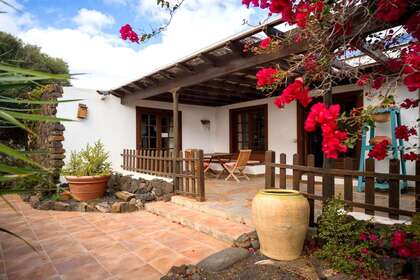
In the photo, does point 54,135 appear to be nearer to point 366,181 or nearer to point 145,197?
point 145,197

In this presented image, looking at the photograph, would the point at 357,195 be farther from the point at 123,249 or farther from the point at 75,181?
the point at 75,181

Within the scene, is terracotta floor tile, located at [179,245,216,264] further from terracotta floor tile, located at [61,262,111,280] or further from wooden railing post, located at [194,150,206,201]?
wooden railing post, located at [194,150,206,201]

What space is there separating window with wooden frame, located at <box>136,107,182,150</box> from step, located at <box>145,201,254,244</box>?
2.88 m

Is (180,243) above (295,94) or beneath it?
beneath

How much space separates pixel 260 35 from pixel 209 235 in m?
2.56

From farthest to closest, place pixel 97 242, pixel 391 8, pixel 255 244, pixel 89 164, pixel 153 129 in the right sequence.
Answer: pixel 153 129 < pixel 89 164 < pixel 97 242 < pixel 255 244 < pixel 391 8

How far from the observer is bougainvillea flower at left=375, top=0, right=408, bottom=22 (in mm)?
1591

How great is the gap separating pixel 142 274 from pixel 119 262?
367mm

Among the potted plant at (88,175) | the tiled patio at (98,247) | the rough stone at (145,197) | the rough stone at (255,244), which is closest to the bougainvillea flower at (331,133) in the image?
the rough stone at (255,244)

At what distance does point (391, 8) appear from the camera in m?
1.66

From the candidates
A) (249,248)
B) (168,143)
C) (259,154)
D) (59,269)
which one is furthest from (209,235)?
(168,143)

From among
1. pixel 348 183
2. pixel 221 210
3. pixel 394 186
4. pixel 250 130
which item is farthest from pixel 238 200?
pixel 250 130

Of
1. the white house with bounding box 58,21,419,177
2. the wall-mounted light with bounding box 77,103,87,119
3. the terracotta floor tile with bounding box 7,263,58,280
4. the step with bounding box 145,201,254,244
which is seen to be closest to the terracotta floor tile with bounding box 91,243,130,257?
the terracotta floor tile with bounding box 7,263,58,280

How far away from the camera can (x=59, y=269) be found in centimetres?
242
